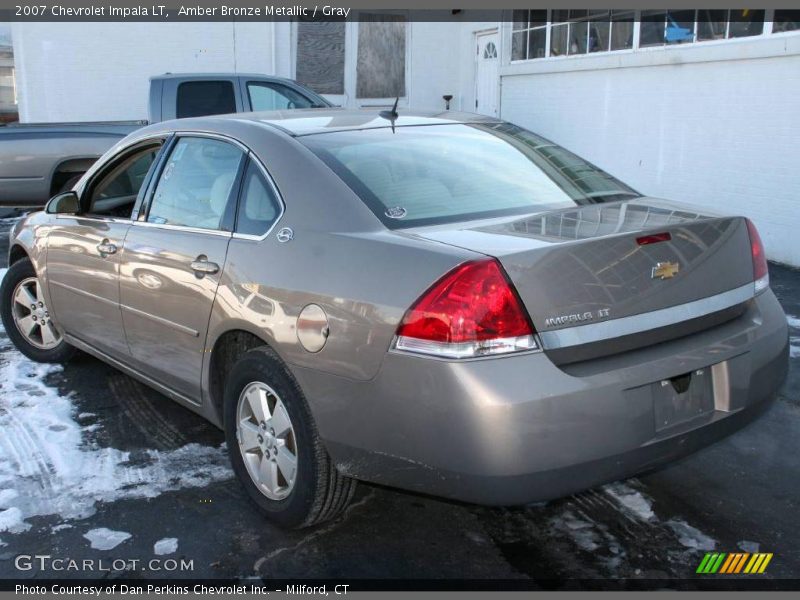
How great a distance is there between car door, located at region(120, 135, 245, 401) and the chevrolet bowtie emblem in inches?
68.3

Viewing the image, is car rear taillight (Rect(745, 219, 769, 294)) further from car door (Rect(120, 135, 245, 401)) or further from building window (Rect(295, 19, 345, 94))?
building window (Rect(295, 19, 345, 94))

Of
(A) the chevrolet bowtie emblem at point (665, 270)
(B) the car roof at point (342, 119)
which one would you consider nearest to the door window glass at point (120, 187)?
(B) the car roof at point (342, 119)

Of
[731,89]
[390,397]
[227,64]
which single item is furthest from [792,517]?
[227,64]

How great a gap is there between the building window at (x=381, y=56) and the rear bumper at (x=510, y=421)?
13.2 m

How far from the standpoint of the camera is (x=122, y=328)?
4.32 metres

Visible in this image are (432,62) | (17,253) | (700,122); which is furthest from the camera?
(432,62)

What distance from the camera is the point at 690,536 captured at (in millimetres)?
3352

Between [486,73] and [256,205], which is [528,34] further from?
[256,205]

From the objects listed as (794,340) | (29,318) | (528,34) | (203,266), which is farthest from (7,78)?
(794,340)

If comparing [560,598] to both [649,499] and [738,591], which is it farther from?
[649,499]

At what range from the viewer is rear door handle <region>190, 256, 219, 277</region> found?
11.6 feet

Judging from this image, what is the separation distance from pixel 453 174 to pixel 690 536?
176 centimetres

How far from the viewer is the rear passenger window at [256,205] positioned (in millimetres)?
3451

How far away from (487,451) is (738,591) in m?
1.13
